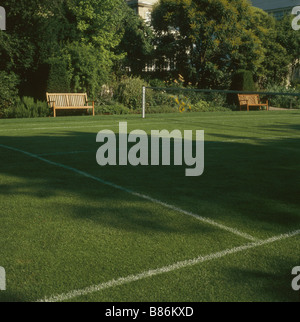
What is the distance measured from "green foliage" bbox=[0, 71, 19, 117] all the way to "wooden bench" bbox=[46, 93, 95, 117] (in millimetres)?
2006

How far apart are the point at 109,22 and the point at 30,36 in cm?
883

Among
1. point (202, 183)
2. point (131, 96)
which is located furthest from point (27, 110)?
point (202, 183)

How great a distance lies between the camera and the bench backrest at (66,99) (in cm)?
2167

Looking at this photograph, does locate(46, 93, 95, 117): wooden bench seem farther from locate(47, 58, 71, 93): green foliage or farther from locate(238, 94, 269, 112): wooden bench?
locate(238, 94, 269, 112): wooden bench

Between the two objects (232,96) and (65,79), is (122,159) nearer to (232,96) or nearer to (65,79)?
(65,79)

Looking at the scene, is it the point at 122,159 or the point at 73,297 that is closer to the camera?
the point at 73,297

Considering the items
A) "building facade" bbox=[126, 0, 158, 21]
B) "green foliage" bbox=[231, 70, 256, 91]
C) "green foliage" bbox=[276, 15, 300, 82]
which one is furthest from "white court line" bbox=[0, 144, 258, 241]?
"building facade" bbox=[126, 0, 158, 21]

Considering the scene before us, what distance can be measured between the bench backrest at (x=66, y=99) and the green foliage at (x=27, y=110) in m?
Result: 0.71

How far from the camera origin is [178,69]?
3569 centimetres

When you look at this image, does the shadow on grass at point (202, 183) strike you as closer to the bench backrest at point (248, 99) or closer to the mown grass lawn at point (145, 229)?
the mown grass lawn at point (145, 229)

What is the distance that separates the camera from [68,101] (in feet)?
71.8

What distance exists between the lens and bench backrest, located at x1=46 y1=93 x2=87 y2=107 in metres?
21.7

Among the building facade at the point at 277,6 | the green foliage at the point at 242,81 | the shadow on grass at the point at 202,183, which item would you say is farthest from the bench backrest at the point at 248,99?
the building facade at the point at 277,6
